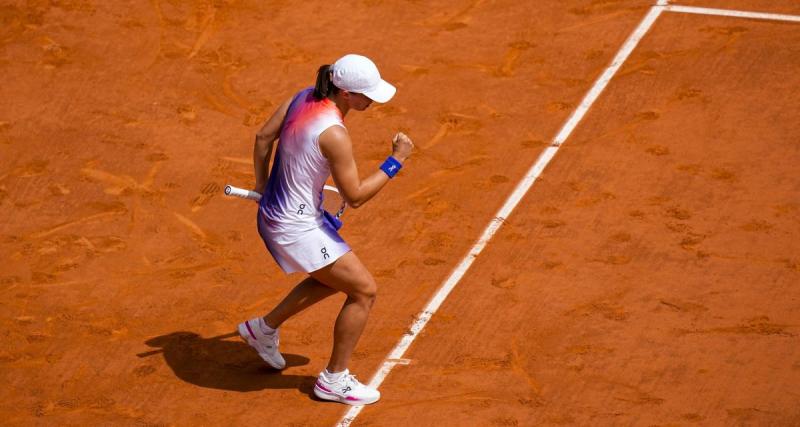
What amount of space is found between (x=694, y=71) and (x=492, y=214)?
3082 millimetres

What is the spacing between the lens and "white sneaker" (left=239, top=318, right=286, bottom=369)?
28.9 feet

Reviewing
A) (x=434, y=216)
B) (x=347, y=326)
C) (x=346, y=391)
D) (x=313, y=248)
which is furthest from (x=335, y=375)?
(x=434, y=216)

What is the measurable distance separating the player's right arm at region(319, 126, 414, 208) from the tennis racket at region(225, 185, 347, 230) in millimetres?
321

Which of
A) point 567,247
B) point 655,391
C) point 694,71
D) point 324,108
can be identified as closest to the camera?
point 324,108

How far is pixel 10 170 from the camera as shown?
11719 mm

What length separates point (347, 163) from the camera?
788 cm

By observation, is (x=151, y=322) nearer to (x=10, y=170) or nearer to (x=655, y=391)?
(x=10, y=170)

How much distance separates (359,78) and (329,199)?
1.05m

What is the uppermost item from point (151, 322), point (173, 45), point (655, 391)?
point (173, 45)

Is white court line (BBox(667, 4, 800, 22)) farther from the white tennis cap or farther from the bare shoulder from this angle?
the bare shoulder

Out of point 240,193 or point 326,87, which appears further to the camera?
Result: point 240,193

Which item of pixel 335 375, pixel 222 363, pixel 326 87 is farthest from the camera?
pixel 222 363

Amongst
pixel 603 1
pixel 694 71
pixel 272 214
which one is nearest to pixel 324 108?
pixel 272 214

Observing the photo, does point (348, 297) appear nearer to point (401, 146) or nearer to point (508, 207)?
point (401, 146)
